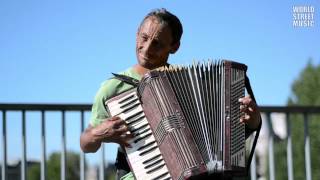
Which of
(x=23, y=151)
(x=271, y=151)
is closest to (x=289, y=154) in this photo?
(x=271, y=151)

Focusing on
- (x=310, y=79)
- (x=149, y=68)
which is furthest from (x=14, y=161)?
(x=310, y=79)

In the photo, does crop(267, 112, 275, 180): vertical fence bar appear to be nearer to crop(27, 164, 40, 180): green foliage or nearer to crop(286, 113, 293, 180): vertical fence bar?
crop(286, 113, 293, 180): vertical fence bar

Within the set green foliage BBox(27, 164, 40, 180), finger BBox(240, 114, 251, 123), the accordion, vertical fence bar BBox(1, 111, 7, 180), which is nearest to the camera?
the accordion

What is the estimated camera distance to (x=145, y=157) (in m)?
2.01

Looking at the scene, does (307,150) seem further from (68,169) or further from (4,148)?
(4,148)

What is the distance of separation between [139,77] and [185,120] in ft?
0.71

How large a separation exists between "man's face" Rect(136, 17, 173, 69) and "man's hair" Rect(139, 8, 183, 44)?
0.06 feet

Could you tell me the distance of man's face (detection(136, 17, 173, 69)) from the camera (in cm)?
211

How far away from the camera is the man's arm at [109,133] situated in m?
2.02

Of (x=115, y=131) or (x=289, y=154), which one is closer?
(x=115, y=131)

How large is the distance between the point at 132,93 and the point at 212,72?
0.27 meters

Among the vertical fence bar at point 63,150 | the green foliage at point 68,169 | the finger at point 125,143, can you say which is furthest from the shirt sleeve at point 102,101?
the vertical fence bar at point 63,150

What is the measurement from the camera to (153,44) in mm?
2105

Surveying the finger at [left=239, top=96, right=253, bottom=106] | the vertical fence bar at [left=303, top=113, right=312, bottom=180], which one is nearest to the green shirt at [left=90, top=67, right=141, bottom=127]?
the finger at [left=239, top=96, right=253, bottom=106]
